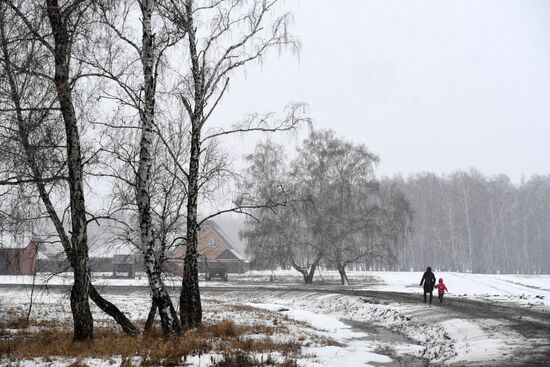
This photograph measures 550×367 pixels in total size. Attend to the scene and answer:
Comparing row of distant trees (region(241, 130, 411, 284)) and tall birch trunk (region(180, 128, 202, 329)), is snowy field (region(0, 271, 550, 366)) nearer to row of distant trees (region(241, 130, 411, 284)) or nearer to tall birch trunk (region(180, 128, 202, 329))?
tall birch trunk (region(180, 128, 202, 329))

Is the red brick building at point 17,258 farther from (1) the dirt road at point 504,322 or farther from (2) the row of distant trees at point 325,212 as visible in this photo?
(2) the row of distant trees at point 325,212

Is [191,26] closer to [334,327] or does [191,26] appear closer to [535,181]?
[334,327]

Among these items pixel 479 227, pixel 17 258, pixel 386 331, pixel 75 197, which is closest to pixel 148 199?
pixel 75 197

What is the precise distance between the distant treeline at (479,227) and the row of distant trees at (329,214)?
27574 millimetres

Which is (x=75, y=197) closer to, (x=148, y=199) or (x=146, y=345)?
(x=148, y=199)

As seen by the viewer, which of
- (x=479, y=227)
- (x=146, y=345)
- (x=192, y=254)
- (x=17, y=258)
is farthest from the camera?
(x=479, y=227)

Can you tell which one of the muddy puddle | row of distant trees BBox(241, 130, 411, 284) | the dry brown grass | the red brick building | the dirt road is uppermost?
row of distant trees BBox(241, 130, 411, 284)

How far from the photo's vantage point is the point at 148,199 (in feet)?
32.9

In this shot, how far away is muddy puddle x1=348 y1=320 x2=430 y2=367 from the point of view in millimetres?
→ 10708

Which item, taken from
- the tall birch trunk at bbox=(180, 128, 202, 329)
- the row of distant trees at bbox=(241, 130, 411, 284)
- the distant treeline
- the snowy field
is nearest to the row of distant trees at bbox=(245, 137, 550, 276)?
the row of distant trees at bbox=(241, 130, 411, 284)

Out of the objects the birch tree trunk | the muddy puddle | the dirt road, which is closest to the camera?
the dirt road

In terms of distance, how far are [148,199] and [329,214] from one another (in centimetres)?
3114

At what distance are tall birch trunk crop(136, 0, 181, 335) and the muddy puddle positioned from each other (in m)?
4.45

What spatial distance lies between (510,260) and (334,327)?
6644cm
